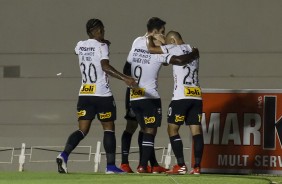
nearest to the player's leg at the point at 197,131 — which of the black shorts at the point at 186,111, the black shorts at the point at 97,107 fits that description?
the black shorts at the point at 186,111

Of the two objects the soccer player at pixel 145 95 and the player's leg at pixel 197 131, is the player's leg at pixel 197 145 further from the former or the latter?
the soccer player at pixel 145 95

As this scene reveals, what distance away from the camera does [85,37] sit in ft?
66.6

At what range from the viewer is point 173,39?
13055mm

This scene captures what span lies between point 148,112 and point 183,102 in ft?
1.48

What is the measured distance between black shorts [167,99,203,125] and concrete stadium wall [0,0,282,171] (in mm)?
6902

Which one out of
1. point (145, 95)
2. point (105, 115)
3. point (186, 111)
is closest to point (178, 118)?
point (186, 111)

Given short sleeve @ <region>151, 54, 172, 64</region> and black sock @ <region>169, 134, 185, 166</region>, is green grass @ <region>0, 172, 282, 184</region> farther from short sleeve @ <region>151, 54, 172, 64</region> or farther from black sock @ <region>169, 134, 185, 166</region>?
short sleeve @ <region>151, 54, 172, 64</region>

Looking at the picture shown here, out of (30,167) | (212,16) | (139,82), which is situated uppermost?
(212,16)

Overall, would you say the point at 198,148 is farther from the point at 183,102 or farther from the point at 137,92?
the point at 137,92

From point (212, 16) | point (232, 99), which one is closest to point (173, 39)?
point (232, 99)

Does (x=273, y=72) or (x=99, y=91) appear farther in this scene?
(x=273, y=72)

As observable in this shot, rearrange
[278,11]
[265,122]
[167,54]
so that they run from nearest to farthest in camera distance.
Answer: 1. [167,54]
2. [265,122]
3. [278,11]

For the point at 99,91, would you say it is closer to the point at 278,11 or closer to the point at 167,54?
the point at 167,54

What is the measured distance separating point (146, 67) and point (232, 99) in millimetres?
1345
